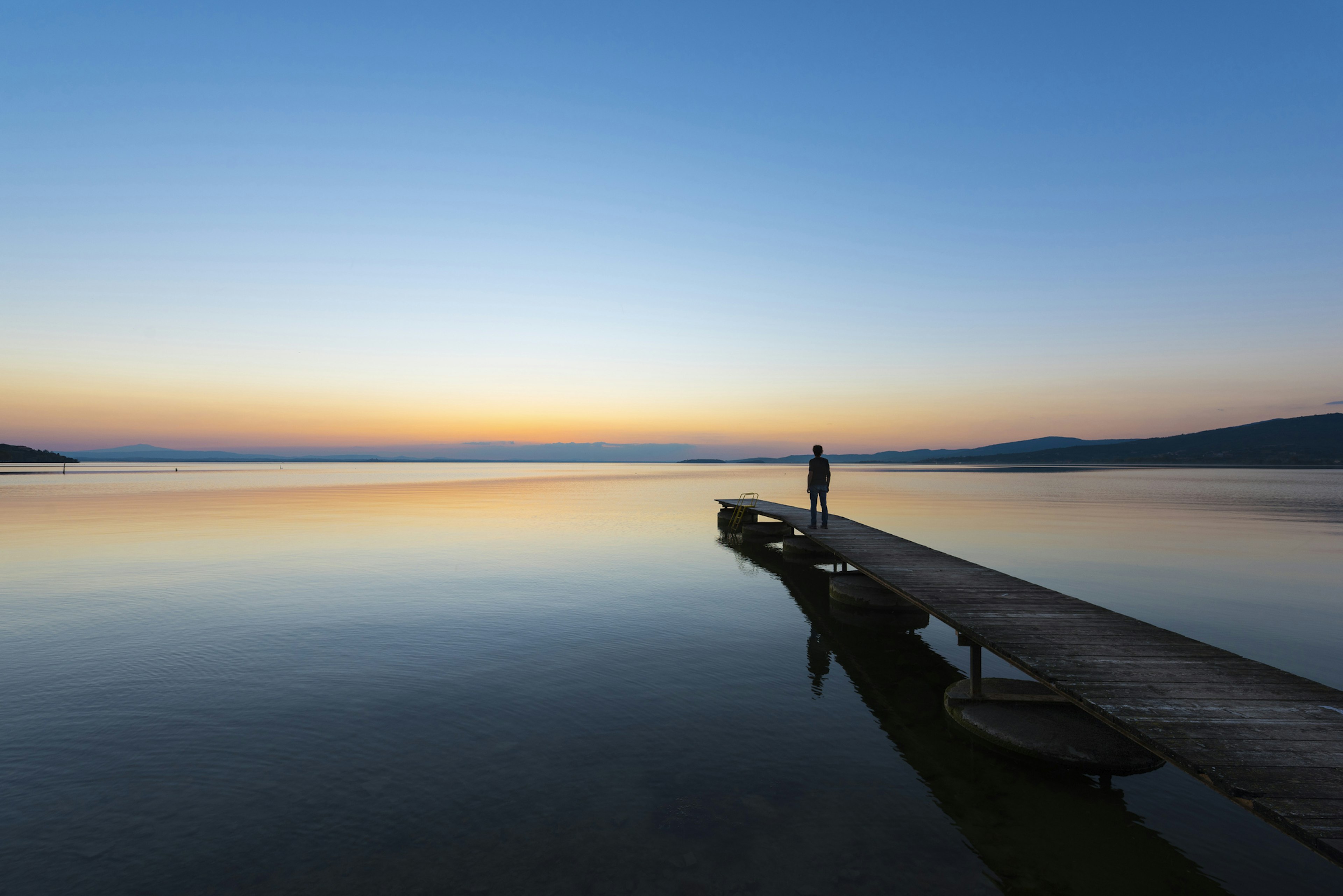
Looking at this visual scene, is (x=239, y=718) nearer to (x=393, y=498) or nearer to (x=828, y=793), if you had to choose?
(x=828, y=793)

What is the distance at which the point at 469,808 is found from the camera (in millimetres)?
6605

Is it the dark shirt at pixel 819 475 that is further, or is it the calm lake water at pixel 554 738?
the dark shirt at pixel 819 475

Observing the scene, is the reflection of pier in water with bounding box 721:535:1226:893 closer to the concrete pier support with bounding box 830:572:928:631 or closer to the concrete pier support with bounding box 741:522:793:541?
the concrete pier support with bounding box 830:572:928:631

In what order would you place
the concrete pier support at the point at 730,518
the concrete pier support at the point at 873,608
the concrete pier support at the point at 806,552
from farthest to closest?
the concrete pier support at the point at 730,518 → the concrete pier support at the point at 806,552 → the concrete pier support at the point at 873,608

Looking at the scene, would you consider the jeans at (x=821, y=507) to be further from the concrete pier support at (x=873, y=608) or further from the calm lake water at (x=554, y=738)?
the concrete pier support at (x=873, y=608)

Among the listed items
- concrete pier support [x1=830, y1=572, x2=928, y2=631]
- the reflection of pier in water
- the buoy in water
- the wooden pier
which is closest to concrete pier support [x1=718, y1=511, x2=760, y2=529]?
concrete pier support [x1=830, y1=572, x2=928, y2=631]

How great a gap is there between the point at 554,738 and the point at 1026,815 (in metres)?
5.69

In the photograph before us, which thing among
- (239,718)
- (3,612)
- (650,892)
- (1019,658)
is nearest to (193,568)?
(3,612)

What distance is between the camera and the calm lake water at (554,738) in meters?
5.76

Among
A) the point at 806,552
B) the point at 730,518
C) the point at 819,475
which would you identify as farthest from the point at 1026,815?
the point at 730,518

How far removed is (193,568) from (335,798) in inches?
707

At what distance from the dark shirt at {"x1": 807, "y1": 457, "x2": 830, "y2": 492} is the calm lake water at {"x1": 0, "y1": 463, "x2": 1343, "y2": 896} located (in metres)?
3.26

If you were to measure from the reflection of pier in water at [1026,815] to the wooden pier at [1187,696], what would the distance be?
109cm

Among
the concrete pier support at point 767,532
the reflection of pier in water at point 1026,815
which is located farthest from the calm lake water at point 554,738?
the concrete pier support at point 767,532
